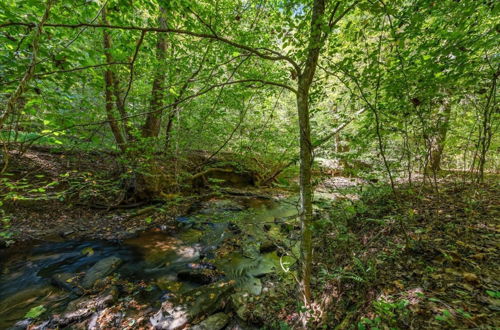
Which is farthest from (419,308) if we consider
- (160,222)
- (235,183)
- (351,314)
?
(235,183)

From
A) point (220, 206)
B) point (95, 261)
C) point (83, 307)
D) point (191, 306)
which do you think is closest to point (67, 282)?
point (95, 261)

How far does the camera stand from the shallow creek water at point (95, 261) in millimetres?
3761

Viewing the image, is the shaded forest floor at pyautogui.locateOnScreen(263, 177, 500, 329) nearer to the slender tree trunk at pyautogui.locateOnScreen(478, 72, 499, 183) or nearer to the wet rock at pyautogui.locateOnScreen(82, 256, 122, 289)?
the slender tree trunk at pyautogui.locateOnScreen(478, 72, 499, 183)

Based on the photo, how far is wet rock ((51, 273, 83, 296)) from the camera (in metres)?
3.96

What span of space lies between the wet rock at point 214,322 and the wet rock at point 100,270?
2.65m

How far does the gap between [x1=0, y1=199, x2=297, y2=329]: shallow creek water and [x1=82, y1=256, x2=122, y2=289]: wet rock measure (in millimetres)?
170

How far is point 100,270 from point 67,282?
566mm

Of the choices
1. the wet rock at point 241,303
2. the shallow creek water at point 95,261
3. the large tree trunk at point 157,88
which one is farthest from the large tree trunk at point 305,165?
the large tree trunk at point 157,88

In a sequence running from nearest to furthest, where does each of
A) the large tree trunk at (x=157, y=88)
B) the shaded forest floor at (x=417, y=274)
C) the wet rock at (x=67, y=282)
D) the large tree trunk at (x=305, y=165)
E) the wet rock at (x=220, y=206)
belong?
the shaded forest floor at (x=417, y=274) < the large tree trunk at (x=305, y=165) < the wet rock at (x=67, y=282) < the large tree trunk at (x=157, y=88) < the wet rock at (x=220, y=206)

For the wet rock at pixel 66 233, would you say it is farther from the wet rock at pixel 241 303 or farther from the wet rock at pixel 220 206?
the wet rock at pixel 241 303

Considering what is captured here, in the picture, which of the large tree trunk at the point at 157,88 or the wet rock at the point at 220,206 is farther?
the wet rock at the point at 220,206

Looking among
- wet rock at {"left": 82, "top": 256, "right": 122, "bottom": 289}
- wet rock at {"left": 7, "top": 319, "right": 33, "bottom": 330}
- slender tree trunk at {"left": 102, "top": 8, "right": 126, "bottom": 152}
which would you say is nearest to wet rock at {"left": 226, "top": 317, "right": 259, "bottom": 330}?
wet rock at {"left": 82, "top": 256, "right": 122, "bottom": 289}

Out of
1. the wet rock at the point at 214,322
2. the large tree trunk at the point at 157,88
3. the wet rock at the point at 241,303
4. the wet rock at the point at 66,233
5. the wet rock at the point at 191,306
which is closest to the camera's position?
the wet rock at the point at 214,322

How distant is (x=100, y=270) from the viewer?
176 inches
